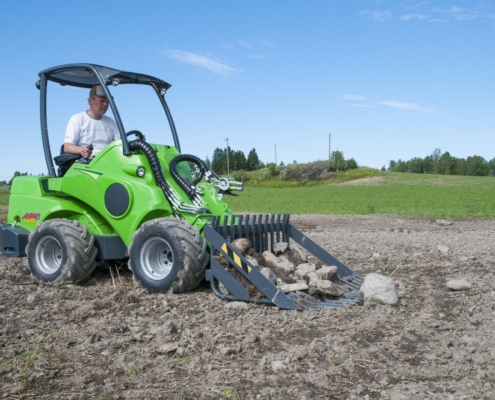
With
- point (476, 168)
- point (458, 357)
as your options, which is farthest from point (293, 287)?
point (476, 168)

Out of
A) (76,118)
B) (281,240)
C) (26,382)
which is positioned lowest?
(26,382)

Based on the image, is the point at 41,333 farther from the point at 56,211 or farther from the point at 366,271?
the point at 366,271

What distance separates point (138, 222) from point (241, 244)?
1157mm

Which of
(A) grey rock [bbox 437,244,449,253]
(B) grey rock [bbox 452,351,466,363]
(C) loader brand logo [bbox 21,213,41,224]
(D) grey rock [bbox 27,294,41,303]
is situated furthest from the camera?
(A) grey rock [bbox 437,244,449,253]

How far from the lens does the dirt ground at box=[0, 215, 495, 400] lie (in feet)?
11.2

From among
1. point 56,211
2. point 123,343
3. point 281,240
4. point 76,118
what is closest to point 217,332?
point 123,343

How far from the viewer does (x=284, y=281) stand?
19.0 ft

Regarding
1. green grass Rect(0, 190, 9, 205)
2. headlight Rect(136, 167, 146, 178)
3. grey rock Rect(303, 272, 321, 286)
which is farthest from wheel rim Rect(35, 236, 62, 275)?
green grass Rect(0, 190, 9, 205)

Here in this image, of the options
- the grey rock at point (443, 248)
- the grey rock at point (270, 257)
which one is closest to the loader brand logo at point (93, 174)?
the grey rock at point (270, 257)

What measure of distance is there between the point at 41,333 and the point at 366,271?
445 cm

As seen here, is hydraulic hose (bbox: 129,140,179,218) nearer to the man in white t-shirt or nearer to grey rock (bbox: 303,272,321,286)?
the man in white t-shirt

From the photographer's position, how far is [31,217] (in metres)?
7.16

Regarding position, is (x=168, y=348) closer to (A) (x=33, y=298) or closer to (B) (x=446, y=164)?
(A) (x=33, y=298)

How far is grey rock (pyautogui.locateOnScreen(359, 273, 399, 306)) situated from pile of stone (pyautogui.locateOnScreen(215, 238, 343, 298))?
0.29 meters
